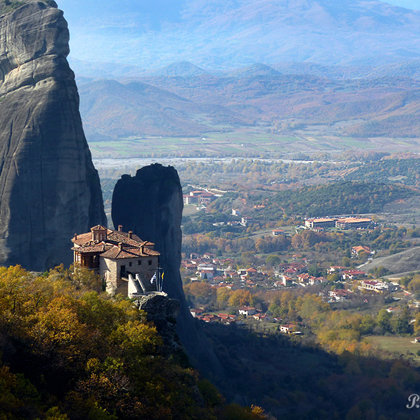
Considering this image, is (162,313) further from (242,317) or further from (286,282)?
(286,282)

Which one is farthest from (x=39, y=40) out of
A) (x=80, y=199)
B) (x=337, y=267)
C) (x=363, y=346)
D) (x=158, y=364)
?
(x=337, y=267)

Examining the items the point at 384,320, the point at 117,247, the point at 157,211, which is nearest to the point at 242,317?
the point at 384,320

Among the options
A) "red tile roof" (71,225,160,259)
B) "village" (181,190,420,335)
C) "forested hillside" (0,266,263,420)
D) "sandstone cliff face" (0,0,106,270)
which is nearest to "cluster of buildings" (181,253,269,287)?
"village" (181,190,420,335)

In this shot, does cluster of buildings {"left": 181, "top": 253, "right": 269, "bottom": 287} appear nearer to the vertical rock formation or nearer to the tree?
the tree

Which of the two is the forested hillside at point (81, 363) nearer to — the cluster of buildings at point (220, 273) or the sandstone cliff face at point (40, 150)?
the sandstone cliff face at point (40, 150)

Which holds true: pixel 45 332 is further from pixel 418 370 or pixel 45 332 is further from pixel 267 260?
→ pixel 267 260
